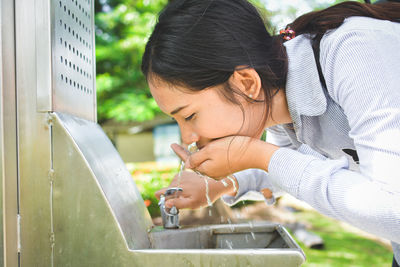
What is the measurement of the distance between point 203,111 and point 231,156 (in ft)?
0.55

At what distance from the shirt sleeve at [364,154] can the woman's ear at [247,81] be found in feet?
0.77

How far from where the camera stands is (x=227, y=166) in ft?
3.61

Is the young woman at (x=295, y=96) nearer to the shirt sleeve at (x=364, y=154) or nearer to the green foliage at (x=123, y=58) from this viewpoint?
the shirt sleeve at (x=364, y=154)

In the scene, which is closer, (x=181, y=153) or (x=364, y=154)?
(x=364, y=154)

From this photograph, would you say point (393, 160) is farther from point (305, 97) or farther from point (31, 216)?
point (31, 216)

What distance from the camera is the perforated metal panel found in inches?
40.1

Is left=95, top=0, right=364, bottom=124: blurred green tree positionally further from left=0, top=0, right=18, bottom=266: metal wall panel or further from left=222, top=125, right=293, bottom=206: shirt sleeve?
left=0, top=0, right=18, bottom=266: metal wall panel

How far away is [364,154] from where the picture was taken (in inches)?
36.2

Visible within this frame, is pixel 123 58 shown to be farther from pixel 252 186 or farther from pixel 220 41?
pixel 220 41

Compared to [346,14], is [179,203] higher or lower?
lower

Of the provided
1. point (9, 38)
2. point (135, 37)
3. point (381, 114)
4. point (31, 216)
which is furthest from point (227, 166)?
point (135, 37)

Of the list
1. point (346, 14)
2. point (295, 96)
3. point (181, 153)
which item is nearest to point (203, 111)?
point (181, 153)

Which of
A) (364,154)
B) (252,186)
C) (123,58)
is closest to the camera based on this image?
(364,154)

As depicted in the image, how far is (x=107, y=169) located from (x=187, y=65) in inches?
15.1
